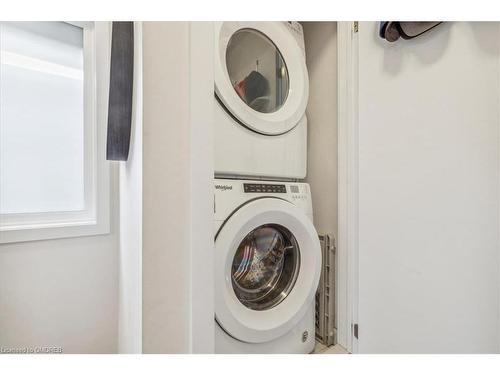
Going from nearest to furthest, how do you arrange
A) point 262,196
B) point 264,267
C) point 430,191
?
point 430,191 < point 262,196 < point 264,267

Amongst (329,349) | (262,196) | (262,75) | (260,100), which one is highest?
(262,75)

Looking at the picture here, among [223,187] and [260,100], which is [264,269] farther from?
[260,100]

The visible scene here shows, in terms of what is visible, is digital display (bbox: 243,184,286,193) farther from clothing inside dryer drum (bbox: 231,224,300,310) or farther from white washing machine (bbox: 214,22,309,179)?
clothing inside dryer drum (bbox: 231,224,300,310)

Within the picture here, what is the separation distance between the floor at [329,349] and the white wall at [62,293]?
3.17 feet

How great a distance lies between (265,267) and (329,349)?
534 millimetres

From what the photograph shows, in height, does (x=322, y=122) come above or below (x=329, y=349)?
above

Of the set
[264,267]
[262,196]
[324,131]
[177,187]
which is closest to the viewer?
[177,187]

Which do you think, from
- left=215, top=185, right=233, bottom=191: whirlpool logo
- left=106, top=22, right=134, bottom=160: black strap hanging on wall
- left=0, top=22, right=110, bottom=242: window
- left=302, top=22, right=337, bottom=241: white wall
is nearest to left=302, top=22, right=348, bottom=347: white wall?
left=302, top=22, right=337, bottom=241: white wall

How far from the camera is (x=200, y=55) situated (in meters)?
0.57

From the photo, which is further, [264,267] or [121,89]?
[264,267]

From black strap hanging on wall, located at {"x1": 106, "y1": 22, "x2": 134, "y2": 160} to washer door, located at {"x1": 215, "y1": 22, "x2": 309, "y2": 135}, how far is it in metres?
0.30

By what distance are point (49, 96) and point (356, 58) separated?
136 centimetres

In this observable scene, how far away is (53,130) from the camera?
1038mm

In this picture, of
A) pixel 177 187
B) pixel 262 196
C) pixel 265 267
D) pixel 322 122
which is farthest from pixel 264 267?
pixel 322 122
